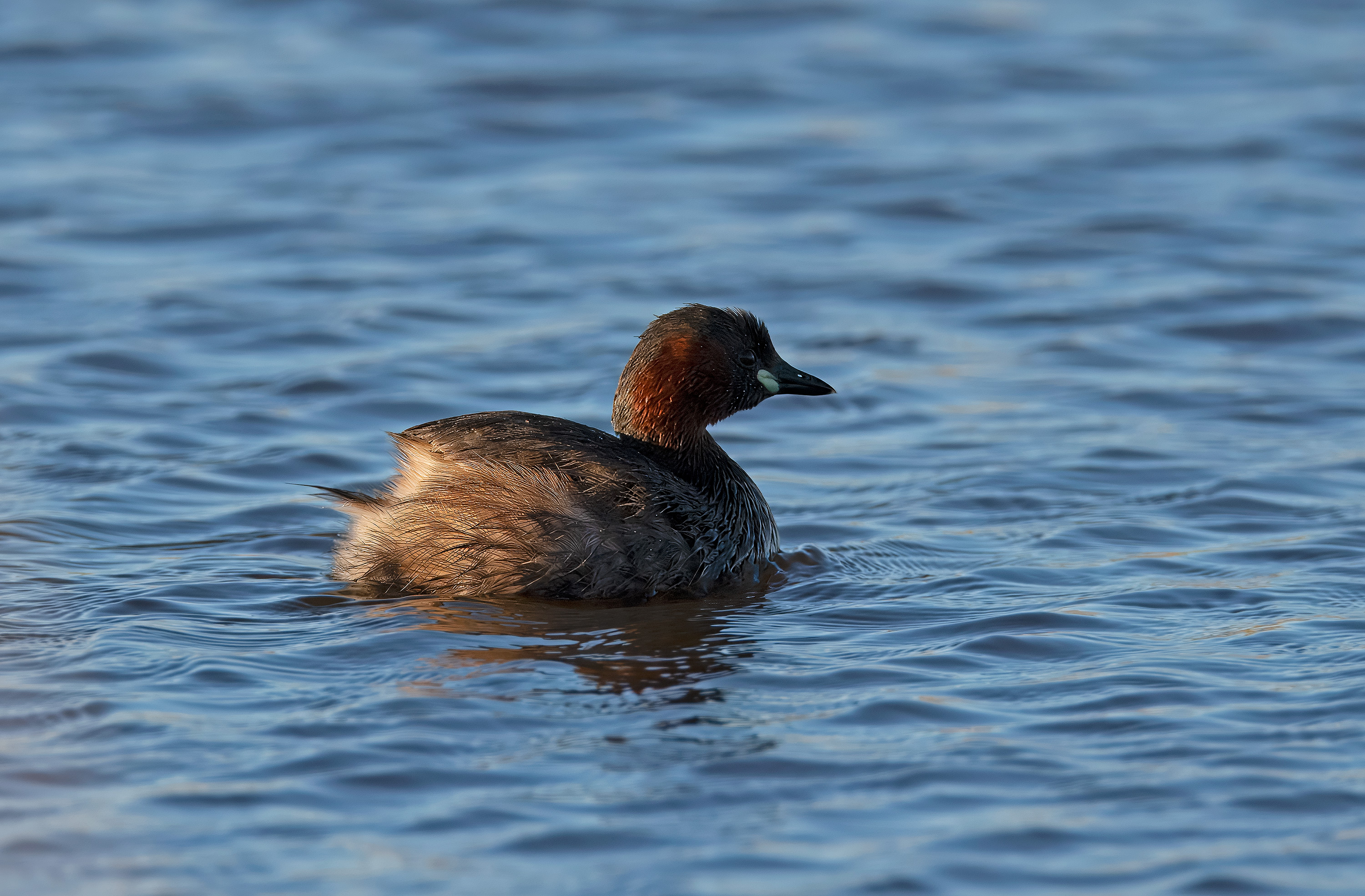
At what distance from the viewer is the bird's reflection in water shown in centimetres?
582

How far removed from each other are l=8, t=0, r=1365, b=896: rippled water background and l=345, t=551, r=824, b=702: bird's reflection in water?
3cm

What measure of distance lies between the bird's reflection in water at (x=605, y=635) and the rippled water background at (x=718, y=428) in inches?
1.2

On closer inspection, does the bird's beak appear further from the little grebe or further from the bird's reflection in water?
the bird's reflection in water

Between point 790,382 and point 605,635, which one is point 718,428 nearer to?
point 790,382

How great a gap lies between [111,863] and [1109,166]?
1054cm

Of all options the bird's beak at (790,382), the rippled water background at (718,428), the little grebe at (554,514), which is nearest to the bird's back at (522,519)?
the little grebe at (554,514)

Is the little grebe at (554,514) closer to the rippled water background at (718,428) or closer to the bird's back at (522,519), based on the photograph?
the bird's back at (522,519)

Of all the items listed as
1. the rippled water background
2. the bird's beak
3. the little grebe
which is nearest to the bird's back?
the little grebe

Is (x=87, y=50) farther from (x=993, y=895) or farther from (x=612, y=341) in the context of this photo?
(x=993, y=895)

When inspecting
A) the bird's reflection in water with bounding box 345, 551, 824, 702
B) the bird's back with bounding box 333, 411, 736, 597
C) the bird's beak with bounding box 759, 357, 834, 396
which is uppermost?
the bird's beak with bounding box 759, 357, 834, 396

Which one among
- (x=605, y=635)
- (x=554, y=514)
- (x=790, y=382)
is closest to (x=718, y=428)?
(x=790, y=382)

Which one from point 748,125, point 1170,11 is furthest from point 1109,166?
point 1170,11

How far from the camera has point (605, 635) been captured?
6.17 m

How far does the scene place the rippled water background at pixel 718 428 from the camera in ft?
15.8
